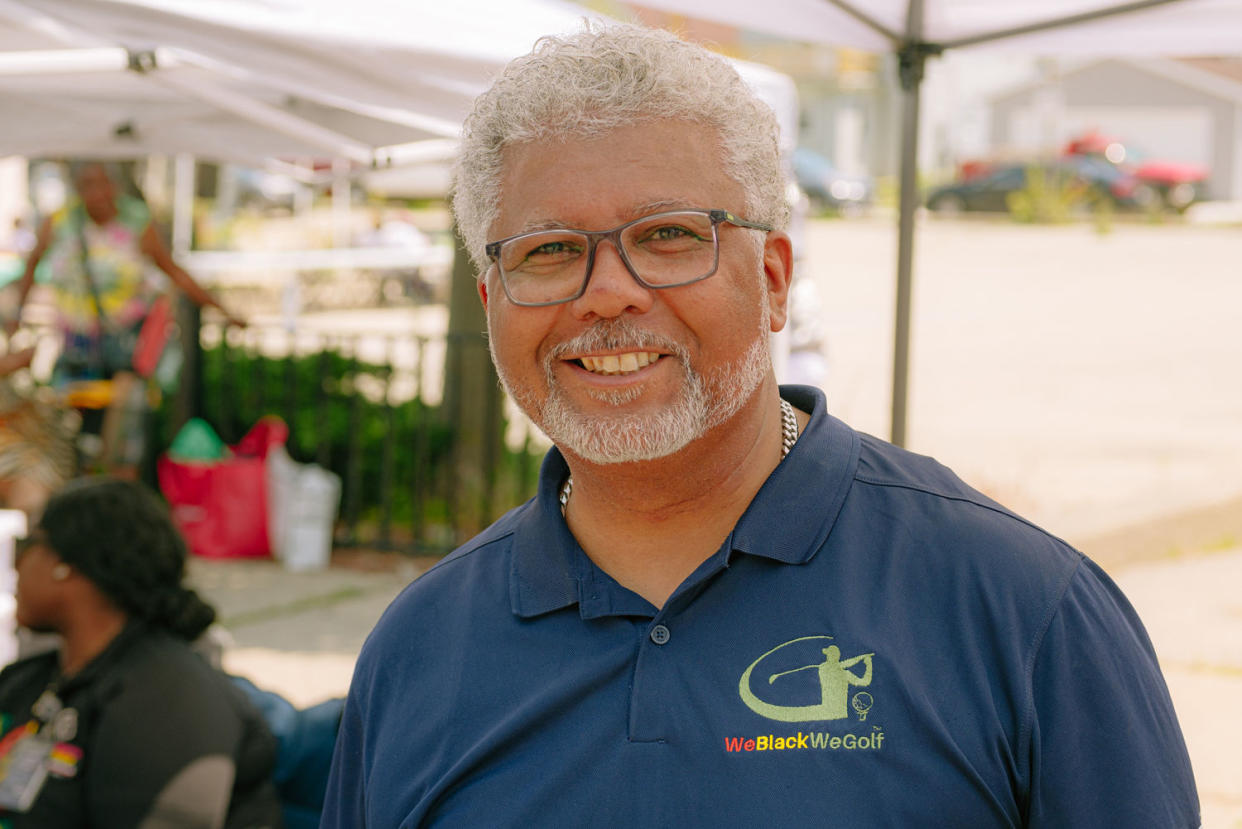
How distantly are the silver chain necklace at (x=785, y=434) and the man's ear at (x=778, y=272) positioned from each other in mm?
122

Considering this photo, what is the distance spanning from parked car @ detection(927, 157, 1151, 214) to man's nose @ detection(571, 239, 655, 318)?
33171 mm

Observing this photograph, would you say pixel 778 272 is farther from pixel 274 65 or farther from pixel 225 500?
pixel 225 500

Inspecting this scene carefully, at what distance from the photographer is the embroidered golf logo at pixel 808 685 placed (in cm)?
143

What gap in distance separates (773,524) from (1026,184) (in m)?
34.9

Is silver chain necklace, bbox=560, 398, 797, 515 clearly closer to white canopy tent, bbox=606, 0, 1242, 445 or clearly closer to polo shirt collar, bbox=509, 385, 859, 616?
polo shirt collar, bbox=509, 385, 859, 616

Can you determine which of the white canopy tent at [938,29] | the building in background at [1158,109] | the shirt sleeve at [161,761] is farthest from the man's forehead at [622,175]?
the building in background at [1158,109]

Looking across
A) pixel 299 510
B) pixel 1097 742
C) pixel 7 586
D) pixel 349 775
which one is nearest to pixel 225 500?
pixel 299 510

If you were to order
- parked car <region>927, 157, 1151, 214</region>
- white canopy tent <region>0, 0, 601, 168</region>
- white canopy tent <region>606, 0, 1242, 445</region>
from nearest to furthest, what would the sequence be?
1. white canopy tent <region>0, 0, 601, 168</region>
2. white canopy tent <region>606, 0, 1242, 445</region>
3. parked car <region>927, 157, 1151, 214</region>

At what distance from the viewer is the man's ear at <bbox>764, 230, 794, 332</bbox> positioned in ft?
5.64

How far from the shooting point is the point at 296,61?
11.0 ft

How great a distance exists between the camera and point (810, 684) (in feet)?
4.77

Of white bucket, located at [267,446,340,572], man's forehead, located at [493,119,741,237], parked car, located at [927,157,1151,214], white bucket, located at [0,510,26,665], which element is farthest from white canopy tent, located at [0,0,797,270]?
parked car, located at [927,157,1151,214]

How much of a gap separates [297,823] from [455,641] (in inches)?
65.6

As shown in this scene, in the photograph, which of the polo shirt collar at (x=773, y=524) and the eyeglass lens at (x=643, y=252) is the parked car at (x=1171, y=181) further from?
the eyeglass lens at (x=643, y=252)
